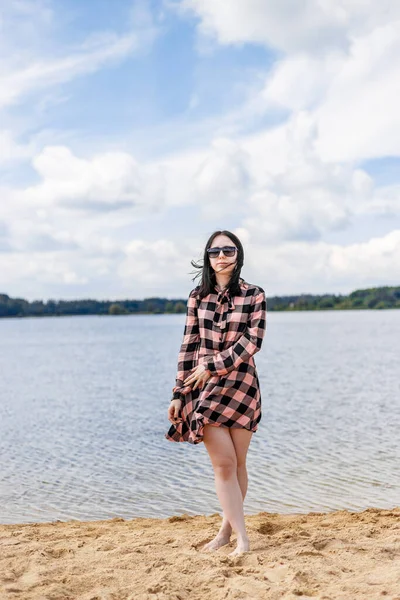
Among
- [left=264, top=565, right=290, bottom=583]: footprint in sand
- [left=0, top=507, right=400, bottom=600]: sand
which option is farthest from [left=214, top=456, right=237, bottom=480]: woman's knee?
[left=264, top=565, right=290, bottom=583]: footprint in sand

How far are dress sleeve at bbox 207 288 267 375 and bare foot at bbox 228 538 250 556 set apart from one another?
4.20 feet

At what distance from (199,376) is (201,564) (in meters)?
1.30

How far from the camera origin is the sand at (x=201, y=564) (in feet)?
13.5

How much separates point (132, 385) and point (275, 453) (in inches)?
514

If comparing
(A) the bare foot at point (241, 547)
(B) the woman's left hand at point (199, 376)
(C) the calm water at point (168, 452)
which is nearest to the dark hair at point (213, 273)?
(B) the woman's left hand at point (199, 376)

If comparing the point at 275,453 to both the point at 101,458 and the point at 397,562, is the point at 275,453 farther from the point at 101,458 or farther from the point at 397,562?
the point at 397,562

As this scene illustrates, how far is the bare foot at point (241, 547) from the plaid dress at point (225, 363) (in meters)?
0.83

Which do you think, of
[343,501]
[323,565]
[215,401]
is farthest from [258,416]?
[343,501]

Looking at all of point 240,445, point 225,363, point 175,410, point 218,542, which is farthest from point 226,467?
point 225,363

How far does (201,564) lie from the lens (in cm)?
459

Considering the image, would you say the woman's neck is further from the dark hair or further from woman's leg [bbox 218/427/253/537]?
woman's leg [bbox 218/427/253/537]

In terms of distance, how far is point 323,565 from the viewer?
456 cm

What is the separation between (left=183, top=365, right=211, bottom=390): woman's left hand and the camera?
4.80 meters

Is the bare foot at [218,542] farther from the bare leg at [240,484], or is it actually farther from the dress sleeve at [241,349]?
the dress sleeve at [241,349]
